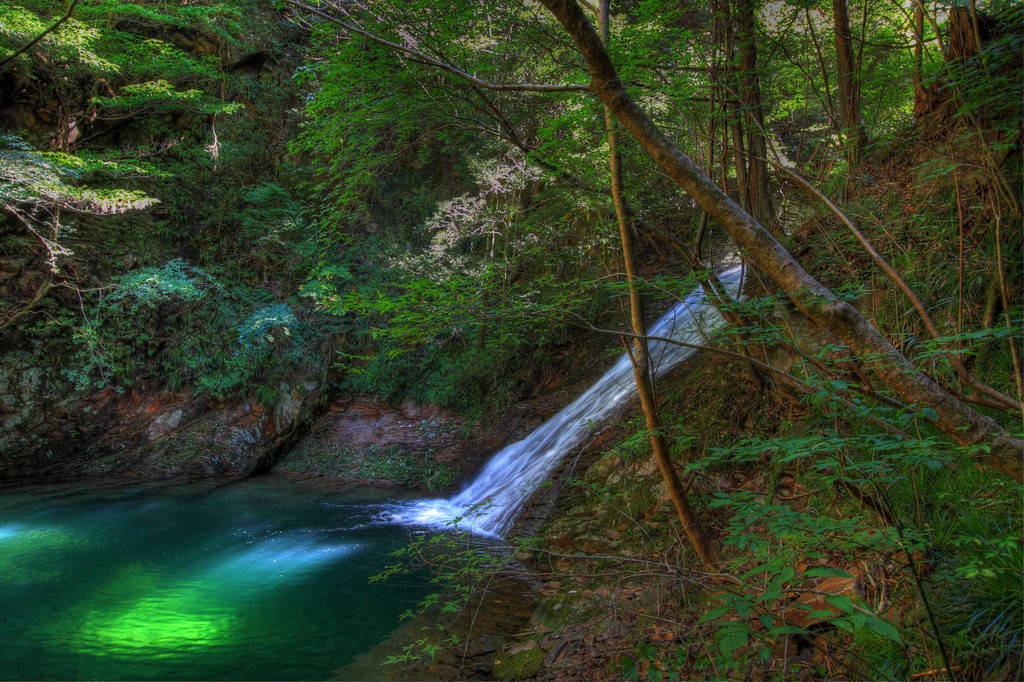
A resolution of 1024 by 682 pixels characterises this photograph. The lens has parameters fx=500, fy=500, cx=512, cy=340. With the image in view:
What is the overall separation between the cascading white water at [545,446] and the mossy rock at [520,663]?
84.8 inches

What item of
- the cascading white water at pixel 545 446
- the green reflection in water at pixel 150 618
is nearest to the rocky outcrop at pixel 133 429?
the cascading white water at pixel 545 446

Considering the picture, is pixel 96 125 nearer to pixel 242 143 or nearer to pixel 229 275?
pixel 242 143

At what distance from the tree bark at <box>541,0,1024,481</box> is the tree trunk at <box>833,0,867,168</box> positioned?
2.77m

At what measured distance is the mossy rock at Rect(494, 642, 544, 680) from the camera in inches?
124

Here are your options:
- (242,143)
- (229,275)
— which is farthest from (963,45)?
(242,143)

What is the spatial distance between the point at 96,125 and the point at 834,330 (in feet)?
49.1

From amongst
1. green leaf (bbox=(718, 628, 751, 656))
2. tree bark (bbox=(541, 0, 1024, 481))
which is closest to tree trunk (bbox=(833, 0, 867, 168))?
tree bark (bbox=(541, 0, 1024, 481))

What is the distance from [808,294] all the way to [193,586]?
19.5 feet

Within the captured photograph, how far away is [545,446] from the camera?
7.00m

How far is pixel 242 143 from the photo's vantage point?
496 inches

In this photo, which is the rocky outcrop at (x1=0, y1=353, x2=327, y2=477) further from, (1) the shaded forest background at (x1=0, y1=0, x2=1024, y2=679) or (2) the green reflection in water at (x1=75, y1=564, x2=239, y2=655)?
(2) the green reflection in water at (x1=75, y1=564, x2=239, y2=655)

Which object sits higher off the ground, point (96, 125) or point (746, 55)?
point (96, 125)

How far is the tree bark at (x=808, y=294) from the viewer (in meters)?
1.82

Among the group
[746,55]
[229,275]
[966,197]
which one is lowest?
[966,197]
